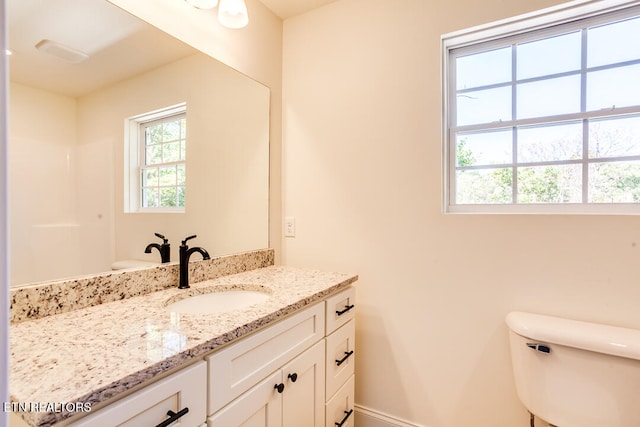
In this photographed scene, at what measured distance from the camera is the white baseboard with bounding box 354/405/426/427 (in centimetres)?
152

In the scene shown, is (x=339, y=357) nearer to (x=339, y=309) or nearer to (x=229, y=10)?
(x=339, y=309)

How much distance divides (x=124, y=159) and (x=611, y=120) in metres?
1.91

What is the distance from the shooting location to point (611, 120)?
124 centimetres

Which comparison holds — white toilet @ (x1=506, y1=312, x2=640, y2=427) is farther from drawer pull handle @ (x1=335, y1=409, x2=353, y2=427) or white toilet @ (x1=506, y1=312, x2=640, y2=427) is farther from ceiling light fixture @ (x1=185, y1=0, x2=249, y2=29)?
ceiling light fixture @ (x1=185, y1=0, x2=249, y2=29)

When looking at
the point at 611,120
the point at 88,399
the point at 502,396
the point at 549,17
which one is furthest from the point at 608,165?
the point at 88,399

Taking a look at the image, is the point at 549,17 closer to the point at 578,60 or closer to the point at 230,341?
the point at 578,60

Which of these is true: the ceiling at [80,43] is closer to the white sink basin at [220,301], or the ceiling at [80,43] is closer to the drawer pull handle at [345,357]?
the white sink basin at [220,301]

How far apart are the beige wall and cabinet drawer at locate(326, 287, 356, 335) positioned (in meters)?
0.21

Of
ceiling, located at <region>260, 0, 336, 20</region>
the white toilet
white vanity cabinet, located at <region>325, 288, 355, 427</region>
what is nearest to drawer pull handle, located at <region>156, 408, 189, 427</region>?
white vanity cabinet, located at <region>325, 288, 355, 427</region>

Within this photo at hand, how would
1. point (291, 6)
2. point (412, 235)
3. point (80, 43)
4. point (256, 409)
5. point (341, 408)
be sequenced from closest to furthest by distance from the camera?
1. point (256, 409)
2. point (80, 43)
3. point (341, 408)
4. point (412, 235)
5. point (291, 6)

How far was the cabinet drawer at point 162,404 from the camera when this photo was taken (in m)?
0.56

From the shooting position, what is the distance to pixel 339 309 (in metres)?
1.33

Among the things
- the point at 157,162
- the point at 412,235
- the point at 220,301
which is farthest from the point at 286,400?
the point at 157,162

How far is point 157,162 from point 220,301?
626 mm
